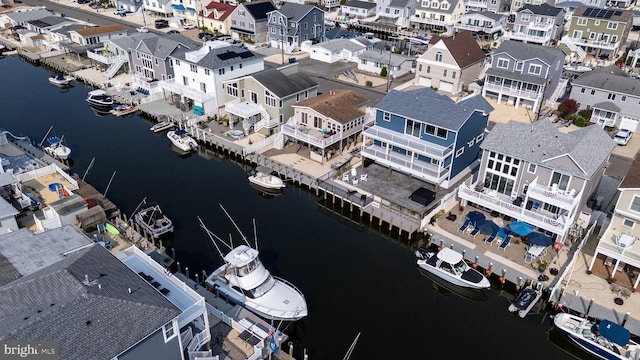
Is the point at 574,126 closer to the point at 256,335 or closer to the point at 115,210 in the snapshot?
the point at 256,335

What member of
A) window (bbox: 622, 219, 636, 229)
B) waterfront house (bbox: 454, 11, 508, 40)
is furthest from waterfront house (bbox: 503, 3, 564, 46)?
window (bbox: 622, 219, 636, 229)

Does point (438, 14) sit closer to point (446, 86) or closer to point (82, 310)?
point (446, 86)

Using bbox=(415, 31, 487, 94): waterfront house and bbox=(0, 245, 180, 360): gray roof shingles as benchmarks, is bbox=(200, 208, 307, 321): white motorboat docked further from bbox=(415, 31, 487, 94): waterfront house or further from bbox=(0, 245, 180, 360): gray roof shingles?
bbox=(415, 31, 487, 94): waterfront house

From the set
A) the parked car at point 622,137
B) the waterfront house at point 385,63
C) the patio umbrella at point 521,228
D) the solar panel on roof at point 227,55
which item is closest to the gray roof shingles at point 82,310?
the patio umbrella at point 521,228

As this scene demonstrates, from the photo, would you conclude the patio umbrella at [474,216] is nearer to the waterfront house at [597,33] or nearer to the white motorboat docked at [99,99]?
the white motorboat docked at [99,99]

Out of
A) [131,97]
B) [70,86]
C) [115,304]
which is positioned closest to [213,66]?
[131,97]

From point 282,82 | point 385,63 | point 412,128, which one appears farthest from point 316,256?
point 385,63
